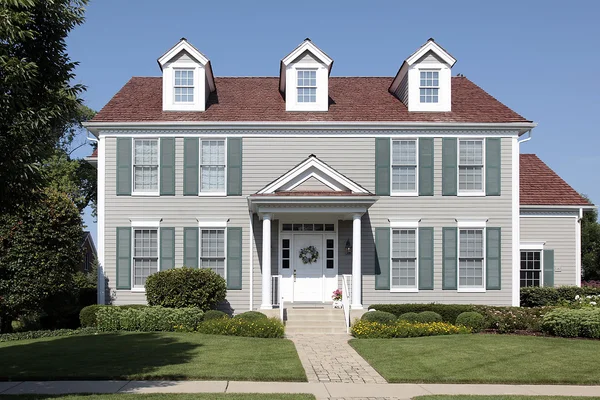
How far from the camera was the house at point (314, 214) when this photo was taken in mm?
21109

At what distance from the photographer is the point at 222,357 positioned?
13.5m

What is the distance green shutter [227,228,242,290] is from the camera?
21016mm

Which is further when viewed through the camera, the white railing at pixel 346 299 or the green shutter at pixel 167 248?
the green shutter at pixel 167 248

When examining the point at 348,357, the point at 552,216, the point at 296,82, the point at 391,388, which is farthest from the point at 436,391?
the point at 552,216

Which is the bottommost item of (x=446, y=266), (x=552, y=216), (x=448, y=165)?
(x=446, y=266)

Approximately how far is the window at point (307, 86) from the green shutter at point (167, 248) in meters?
6.46

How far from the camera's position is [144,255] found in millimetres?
21109

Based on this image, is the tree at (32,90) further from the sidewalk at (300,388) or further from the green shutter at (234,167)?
the green shutter at (234,167)

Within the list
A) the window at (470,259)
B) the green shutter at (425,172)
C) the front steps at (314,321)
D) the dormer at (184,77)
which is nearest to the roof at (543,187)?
the window at (470,259)

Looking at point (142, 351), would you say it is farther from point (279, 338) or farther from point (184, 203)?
point (184, 203)

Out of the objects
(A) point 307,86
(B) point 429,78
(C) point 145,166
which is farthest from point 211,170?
(B) point 429,78

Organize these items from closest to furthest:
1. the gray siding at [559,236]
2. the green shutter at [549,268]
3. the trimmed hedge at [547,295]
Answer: the trimmed hedge at [547,295] < the green shutter at [549,268] < the gray siding at [559,236]

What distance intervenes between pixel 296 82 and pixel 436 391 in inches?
546

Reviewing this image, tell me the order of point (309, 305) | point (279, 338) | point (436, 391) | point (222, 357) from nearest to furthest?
point (436, 391)
point (222, 357)
point (279, 338)
point (309, 305)
